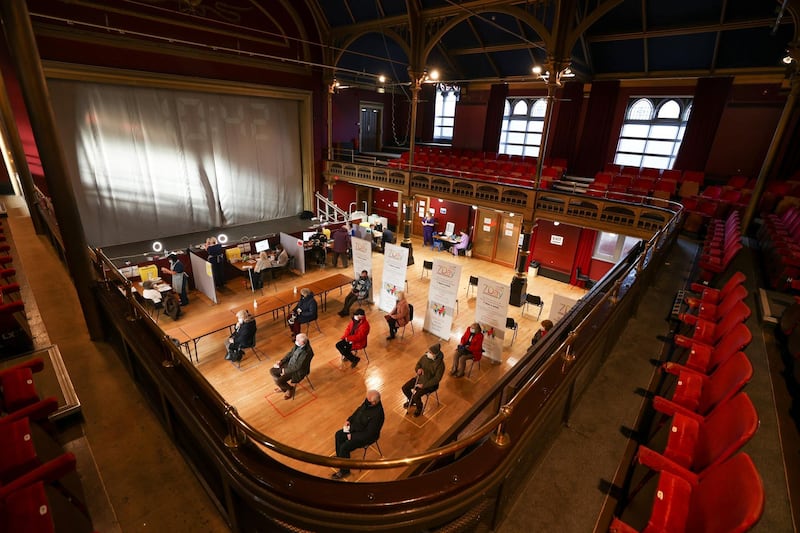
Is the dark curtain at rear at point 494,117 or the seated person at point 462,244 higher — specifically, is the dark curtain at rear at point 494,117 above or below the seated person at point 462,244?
above

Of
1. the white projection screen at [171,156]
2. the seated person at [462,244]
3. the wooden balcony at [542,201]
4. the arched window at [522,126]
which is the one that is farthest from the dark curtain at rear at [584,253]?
the white projection screen at [171,156]

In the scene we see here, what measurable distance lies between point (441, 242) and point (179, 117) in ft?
35.7

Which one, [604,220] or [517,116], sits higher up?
[517,116]

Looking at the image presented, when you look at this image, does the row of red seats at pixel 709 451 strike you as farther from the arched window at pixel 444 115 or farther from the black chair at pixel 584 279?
the arched window at pixel 444 115

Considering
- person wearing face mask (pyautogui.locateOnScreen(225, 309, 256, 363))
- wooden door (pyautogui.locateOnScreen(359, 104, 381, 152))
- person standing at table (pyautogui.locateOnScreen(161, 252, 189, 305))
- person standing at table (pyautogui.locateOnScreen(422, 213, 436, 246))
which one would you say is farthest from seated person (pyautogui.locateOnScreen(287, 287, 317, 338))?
wooden door (pyautogui.locateOnScreen(359, 104, 381, 152))

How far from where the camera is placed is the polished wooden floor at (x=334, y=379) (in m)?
6.19

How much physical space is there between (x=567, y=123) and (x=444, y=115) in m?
7.04

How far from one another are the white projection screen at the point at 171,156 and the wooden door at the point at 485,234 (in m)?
8.34

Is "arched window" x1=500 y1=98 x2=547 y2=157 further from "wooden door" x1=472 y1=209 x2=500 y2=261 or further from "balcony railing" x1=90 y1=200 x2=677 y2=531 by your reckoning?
"balcony railing" x1=90 y1=200 x2=677 y2=531

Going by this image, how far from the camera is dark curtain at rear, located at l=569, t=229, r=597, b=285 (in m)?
13.9

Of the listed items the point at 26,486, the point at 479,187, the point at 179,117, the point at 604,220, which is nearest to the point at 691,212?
the point at 604,220

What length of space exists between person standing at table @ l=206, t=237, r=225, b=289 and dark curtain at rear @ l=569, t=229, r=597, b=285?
12200mm

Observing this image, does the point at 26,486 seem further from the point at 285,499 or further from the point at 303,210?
the point at 303,210

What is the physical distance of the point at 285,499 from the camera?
2.07 metres
